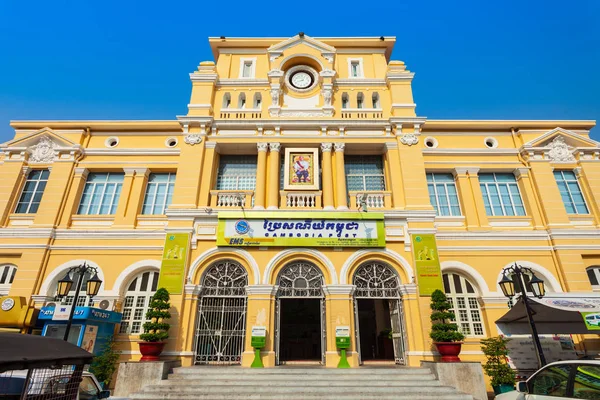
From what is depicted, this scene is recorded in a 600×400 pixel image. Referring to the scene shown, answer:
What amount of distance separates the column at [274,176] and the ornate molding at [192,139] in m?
3.13

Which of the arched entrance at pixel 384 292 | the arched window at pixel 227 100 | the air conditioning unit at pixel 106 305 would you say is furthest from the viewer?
the arched window at pixel 227 100

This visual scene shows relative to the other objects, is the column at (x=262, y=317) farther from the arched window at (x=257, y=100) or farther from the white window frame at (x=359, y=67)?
the white window frame at (x=359, y=67)

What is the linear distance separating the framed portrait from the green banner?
373 inches

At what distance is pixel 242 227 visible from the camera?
1281 cm

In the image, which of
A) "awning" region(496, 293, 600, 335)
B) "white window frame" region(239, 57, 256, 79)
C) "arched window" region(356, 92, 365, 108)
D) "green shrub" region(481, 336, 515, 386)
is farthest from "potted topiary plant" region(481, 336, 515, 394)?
"white window frame" region(239, 57, 256, 79)

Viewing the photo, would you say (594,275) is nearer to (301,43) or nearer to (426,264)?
(426,264)

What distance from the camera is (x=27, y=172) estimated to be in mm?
15719

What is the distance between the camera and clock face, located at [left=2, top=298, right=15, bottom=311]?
1182 centimetres

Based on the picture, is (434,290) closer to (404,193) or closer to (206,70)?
(404,193)

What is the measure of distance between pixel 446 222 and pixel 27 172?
19673 millimetres

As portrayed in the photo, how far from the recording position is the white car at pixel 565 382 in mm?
4871

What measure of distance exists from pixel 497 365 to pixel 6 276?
19.1 meters

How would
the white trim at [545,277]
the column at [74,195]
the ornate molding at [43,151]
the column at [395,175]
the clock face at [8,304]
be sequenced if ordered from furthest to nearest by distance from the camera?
1. the ornate molding at [43,151]
2. the column at [74,195]
3. the column at [395,175]
4. the white trim at [545,277]
5. the clock face at [8,304]

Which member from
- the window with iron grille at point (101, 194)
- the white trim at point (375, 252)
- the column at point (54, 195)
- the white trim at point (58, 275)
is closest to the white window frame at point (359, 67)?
the white trim at point (375, 252)
